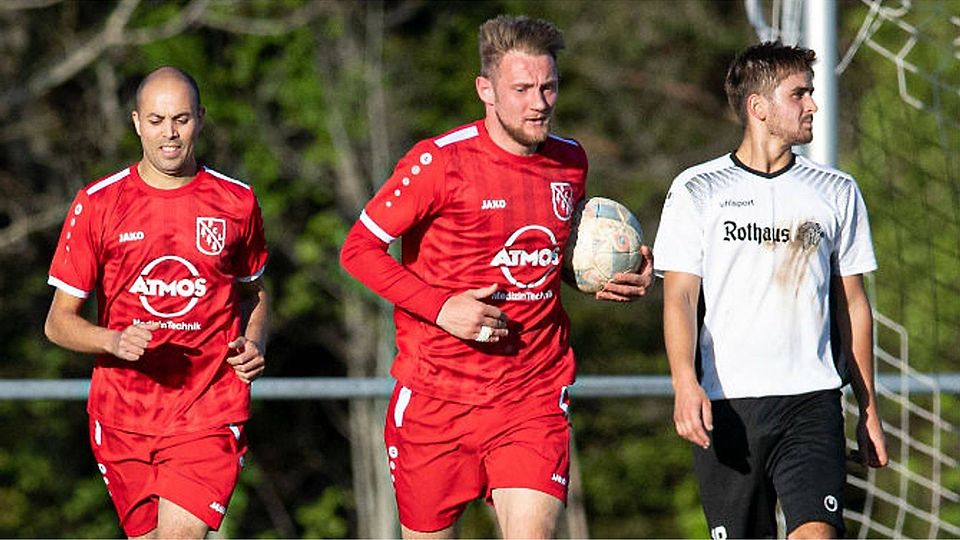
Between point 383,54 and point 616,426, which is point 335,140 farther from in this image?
point 616,426

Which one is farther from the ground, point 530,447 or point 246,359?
point 246,359

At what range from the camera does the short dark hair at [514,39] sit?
604cm

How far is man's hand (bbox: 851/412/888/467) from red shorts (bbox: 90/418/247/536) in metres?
1.99

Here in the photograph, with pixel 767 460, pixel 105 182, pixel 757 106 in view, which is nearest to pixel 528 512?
pixel 767 460

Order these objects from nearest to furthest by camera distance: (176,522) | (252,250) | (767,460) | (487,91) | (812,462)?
(812,462) → (767,460) → (176,522) → (487,91) → (252,250)

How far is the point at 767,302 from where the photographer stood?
5922 millimetres

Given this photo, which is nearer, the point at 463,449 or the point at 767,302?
the point at 767,302

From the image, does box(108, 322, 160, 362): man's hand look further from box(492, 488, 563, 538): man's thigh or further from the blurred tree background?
the blurred tree background

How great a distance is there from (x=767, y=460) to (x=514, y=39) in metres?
1.54

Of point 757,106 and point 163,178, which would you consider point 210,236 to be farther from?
point 757,106

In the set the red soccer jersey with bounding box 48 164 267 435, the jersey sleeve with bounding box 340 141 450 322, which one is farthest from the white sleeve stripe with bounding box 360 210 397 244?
the red soccer jersey with bounding box 48 164 267 435

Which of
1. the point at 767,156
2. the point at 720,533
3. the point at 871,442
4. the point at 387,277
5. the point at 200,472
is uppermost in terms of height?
the point at 767,156

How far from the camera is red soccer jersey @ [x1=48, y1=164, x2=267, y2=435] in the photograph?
607 cm

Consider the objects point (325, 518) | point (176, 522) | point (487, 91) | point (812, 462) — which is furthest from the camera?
point (325, 518)
